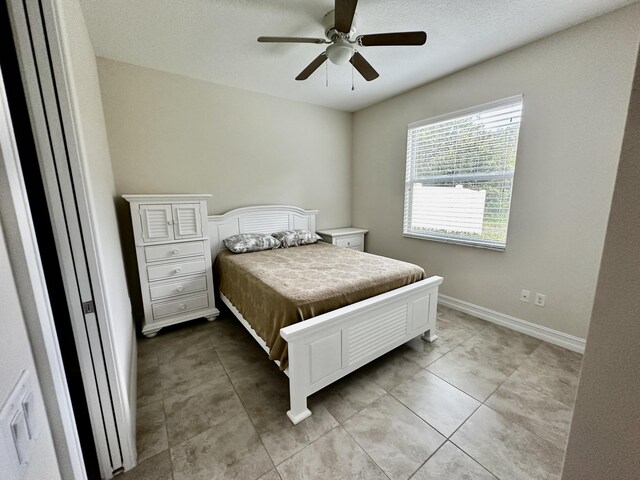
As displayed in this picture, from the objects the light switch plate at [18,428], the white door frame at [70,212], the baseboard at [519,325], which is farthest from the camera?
the baseboard at [519,325]

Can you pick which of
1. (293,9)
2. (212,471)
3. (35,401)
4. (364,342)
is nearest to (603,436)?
(35,401)

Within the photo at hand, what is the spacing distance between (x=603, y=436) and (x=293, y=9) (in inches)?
96.7

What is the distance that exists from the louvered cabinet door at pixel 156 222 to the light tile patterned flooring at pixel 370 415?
0.97 meters

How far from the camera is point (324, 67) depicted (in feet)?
8.23

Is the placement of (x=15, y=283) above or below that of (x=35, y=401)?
above

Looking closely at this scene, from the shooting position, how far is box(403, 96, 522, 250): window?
244 cm

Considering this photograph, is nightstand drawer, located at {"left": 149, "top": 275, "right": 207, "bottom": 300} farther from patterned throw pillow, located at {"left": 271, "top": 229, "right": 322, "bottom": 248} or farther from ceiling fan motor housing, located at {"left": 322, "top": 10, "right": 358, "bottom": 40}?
ceiling fan motor housing, located at {"left": 322, "top": 10, "right": 358, "bottom": 40}

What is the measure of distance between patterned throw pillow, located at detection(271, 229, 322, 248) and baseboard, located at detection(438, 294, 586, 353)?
1.75 m

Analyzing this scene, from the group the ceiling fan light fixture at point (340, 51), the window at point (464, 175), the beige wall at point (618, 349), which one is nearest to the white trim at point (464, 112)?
the window at point (464, 175)

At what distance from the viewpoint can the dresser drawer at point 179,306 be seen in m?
2.42

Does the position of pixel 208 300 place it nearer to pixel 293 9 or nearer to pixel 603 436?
pixel 293 9

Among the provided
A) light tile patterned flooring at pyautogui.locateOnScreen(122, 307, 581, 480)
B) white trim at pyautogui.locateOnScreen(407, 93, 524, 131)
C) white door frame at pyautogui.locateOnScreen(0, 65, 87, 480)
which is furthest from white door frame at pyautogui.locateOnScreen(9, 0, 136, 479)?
white trim at pyautogui.locateOnScreen(407, 93, 524, 131)

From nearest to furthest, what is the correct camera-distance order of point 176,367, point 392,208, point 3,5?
point 3,5 < point 176,367 < point 392,208

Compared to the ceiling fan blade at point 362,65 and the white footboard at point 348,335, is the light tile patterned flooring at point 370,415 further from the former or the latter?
the ceiling fan blade at point 362,65
